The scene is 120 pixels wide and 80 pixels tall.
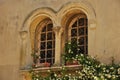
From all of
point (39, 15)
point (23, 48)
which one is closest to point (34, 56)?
point (23, 48)

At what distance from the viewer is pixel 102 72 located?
1181cm

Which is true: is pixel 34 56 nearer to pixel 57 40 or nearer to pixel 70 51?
pixel 57 40

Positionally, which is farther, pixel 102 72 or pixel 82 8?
pixel 82 8

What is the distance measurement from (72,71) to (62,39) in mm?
1374

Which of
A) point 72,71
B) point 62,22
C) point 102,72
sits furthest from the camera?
point 62,22

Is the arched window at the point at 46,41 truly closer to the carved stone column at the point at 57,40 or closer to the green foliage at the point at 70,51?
the carved stone column at the point at 57,40

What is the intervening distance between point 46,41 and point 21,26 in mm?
1032

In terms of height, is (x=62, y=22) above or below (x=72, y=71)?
above

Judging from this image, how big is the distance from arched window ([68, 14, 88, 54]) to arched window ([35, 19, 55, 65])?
2.39 feet

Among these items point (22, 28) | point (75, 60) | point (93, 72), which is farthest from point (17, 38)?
point (93, 72)

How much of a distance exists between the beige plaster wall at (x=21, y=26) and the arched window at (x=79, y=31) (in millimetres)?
669

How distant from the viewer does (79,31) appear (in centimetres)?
1334

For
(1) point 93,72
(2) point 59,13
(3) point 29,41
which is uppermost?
(2) point 59,13

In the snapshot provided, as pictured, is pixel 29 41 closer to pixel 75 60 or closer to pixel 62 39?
pixel 62 39
